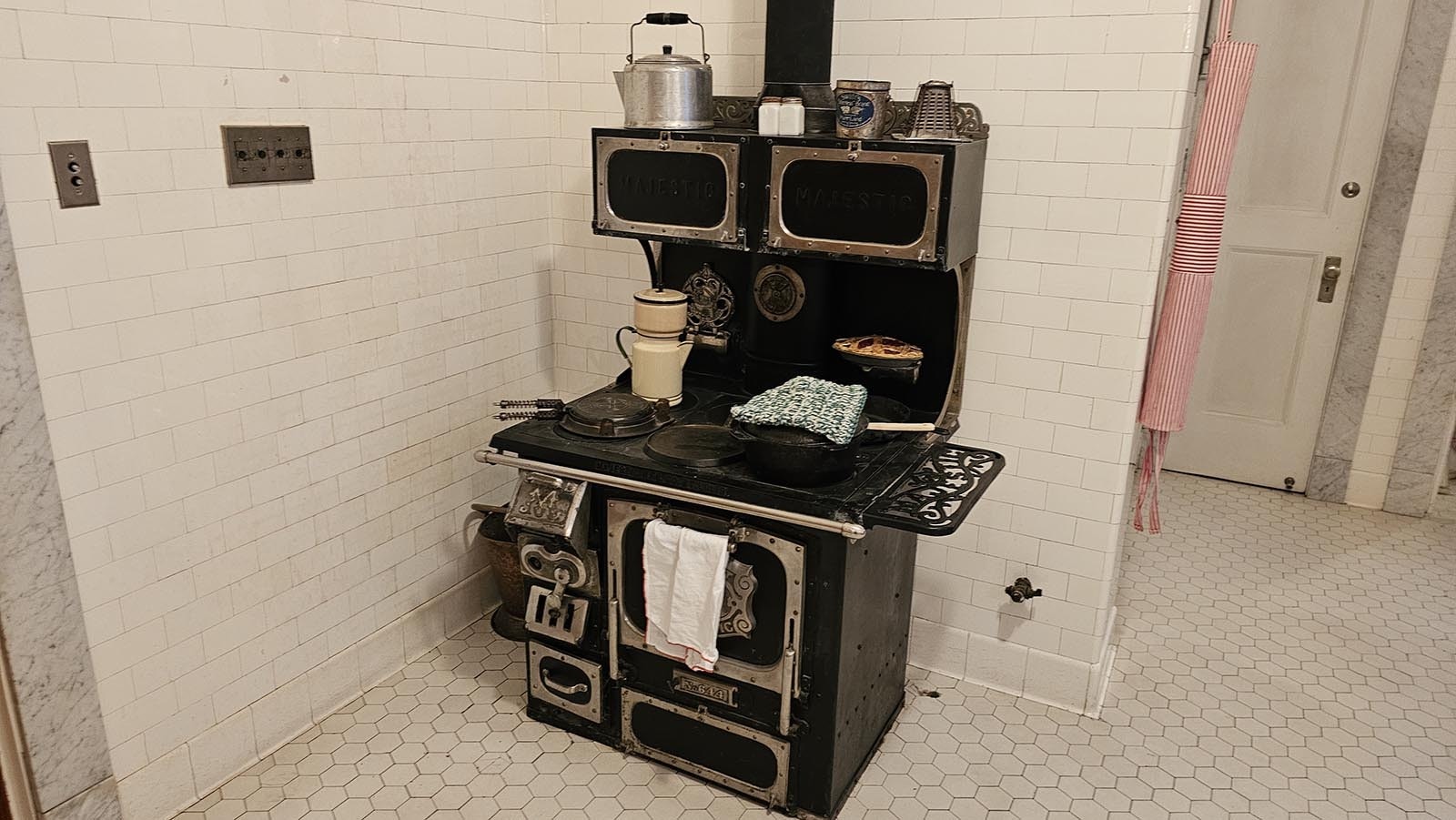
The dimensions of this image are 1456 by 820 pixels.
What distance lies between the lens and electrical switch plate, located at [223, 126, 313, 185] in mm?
2076

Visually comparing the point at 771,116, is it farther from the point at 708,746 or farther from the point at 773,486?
the point at 708,746

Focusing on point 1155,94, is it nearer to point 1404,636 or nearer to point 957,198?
point 957,198

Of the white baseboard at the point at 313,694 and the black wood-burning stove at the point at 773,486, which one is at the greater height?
the black wood-burning stove at the point at 773,486

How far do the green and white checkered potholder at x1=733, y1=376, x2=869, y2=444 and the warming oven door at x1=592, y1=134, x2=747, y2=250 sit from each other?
1.31 feet

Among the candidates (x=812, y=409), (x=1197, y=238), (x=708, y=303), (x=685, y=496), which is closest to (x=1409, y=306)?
(x=1197, y=238)

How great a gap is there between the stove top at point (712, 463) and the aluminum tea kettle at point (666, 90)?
0.70 metres

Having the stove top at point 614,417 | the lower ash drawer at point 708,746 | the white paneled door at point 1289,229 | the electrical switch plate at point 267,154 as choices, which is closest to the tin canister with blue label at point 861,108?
the stove top at point 614,417

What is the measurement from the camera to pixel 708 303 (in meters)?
2.68

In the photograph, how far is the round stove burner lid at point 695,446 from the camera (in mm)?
2141

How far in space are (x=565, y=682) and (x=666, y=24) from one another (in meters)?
1.68

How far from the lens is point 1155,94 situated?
2.20 meters

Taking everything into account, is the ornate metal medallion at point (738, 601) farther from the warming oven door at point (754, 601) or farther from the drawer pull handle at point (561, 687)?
the drawer pull handle at point (561, 687)

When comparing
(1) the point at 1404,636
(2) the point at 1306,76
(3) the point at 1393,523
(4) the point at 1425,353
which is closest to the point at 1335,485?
(3) the point at 1393,523

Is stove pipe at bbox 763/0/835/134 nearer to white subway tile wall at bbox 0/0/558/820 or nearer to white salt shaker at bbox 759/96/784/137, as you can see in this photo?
white salt shaker at bbox 759/96/784/137
